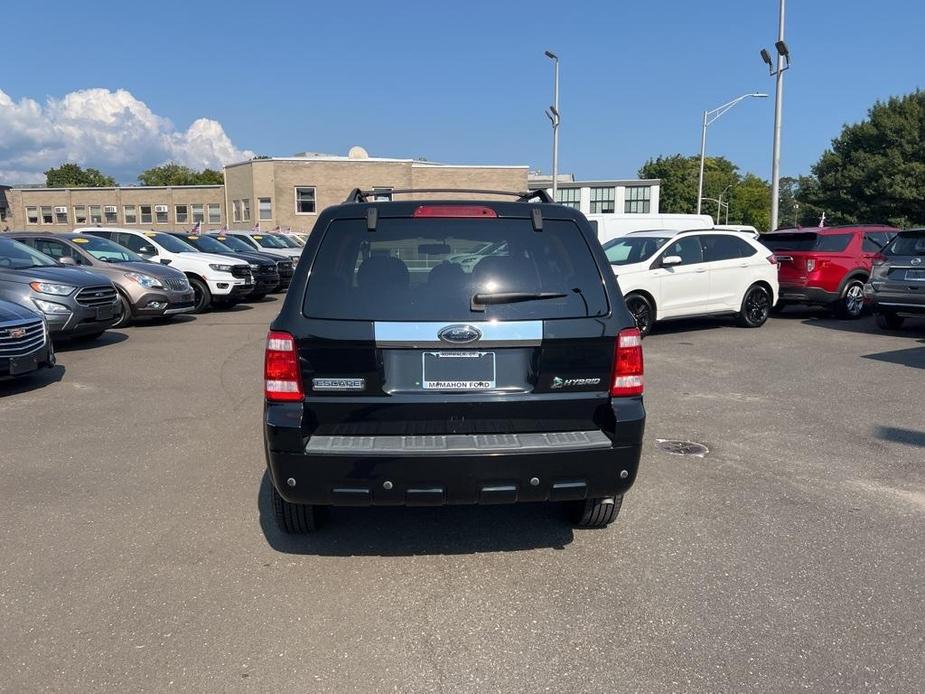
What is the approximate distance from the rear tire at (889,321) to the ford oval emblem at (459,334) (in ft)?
37.7

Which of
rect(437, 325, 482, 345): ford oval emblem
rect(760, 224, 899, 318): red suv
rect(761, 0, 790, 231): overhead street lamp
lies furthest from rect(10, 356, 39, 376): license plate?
rect(761, 0, 790, 231): overhead street lamp

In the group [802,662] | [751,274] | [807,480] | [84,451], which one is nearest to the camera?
[802,662]

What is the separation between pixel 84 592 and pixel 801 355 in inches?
372

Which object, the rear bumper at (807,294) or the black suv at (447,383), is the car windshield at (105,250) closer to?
the black suv at (447,383)

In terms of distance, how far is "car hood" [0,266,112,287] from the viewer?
9.66 metres

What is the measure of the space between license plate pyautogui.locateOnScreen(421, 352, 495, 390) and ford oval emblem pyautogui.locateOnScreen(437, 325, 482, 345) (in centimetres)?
7

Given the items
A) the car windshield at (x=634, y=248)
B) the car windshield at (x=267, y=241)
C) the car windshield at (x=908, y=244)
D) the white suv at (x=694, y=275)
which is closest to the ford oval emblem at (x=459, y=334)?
the white suv at (x=694, y=275)

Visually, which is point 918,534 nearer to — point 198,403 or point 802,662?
point 802,662

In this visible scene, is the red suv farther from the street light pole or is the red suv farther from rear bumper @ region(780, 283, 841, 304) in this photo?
the street light pole

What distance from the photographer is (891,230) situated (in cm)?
1452

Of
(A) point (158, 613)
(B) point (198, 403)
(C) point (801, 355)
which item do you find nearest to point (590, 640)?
(A) point (158, 613)

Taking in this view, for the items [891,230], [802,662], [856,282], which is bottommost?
[802,662]

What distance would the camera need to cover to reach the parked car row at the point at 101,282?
7715 millimetres

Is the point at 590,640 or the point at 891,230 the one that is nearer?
the point at 590,640
